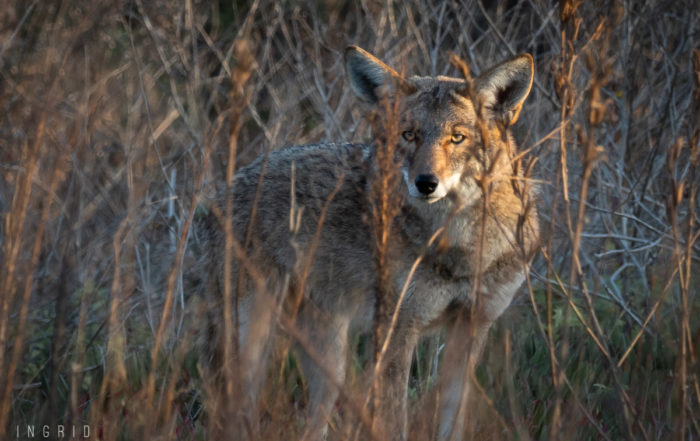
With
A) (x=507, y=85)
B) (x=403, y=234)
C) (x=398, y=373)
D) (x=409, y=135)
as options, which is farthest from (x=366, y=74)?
(x=398, y=373)

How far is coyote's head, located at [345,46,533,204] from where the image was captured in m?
3.67

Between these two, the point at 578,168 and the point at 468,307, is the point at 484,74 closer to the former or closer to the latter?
the point at 468,307

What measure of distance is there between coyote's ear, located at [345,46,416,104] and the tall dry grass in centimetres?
26

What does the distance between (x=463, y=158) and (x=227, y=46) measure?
656 centimetres

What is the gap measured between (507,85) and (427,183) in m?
0.79

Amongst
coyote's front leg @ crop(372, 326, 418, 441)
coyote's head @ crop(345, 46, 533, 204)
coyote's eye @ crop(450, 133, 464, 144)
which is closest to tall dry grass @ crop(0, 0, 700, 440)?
coyote's front leg @ crop(372, 326, 418, 441)

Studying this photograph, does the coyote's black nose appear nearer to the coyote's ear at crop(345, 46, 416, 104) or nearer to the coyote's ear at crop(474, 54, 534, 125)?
the coyote's ear at crop(474, 54, 534, 125)

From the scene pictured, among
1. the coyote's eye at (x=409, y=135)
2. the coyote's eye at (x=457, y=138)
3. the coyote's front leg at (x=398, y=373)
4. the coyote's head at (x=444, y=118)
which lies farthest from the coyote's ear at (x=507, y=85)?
the coyote's front leg at (x=398, y=373)

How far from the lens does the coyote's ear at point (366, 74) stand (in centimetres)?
396

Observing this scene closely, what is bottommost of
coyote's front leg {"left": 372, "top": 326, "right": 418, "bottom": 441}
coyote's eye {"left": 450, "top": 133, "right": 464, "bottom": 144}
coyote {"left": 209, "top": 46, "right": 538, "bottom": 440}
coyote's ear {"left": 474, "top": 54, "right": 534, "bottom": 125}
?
coyote's front leg {"left": 372, "top": 326, "right": 418, "bottom": 441}

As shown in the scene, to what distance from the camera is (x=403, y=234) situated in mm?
4141

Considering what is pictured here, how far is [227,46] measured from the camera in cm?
962

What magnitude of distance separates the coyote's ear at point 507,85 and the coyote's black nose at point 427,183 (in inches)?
19.5

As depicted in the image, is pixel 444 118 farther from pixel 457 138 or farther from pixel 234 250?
pixel 234 250
